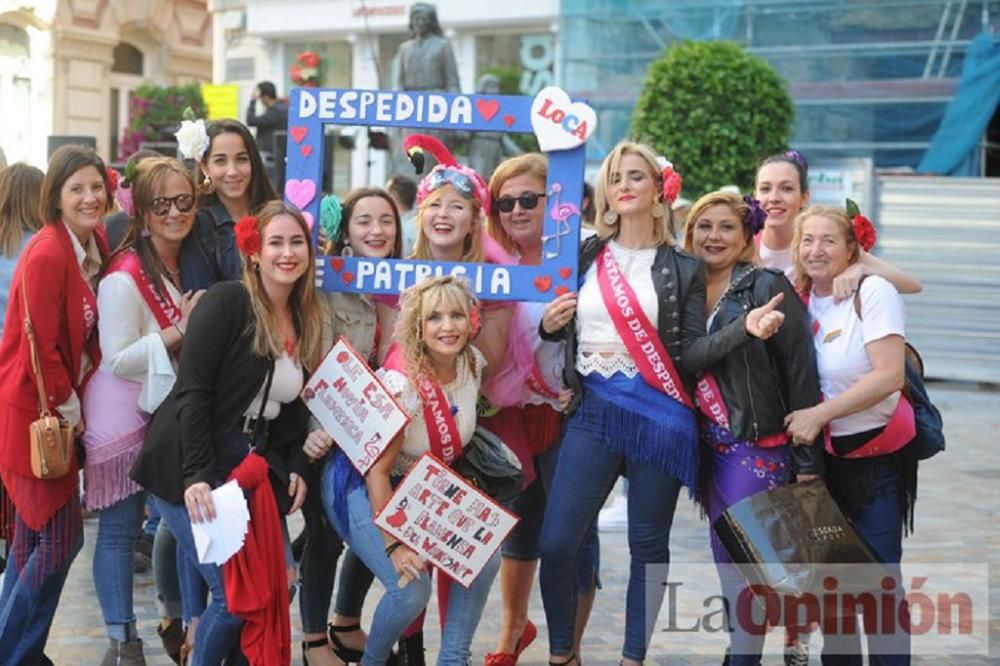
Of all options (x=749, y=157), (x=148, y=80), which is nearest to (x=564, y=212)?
(x=749, y=157)

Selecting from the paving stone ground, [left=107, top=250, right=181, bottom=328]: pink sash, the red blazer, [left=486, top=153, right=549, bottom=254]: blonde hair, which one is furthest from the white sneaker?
the red blazer

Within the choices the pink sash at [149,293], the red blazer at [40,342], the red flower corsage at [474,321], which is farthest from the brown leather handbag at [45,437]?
the red flower corsage at [474,321]

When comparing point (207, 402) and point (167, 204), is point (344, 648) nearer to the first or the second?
point (207, 402)

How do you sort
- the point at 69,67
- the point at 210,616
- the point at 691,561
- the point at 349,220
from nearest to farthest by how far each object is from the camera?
the point at 210,616
the point at 349,220
the point at 691,561
the point at 69,67

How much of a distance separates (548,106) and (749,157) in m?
11.2

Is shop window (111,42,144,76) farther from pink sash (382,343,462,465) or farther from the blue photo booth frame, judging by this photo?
pink sash (382,343,462,465)

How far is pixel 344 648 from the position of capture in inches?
219

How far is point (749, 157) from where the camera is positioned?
15.9 metres

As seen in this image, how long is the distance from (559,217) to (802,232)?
80cm

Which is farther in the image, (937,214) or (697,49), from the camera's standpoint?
(697,49)

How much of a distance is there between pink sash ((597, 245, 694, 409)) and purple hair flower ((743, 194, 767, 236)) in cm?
46

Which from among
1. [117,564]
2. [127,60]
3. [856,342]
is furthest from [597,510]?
[127,60]

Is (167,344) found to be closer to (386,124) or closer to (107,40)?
(386,124)

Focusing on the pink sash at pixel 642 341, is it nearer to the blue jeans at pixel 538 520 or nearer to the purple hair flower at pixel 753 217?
the purple hair flower at pixel 753 217
